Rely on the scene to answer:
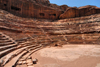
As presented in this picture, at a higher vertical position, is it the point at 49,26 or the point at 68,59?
the point at 49,26

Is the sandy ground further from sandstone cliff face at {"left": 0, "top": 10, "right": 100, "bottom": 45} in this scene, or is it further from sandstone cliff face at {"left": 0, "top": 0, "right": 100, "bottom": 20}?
sandstone cliff face at {"left": 0, "top": 0, "right": 100, "bottom": 20}

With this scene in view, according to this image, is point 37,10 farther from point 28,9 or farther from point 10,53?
point 10,53

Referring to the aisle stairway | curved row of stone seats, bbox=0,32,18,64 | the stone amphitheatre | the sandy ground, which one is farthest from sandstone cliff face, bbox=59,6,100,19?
curved row of stone seats, bbox=0,32,18,64

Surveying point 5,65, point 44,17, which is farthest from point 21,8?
point 5,65

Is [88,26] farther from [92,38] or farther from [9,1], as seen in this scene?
[9,1]

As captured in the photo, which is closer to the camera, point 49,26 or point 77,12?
point 49,26

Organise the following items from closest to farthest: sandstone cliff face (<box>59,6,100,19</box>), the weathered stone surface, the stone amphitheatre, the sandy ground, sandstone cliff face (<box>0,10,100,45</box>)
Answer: the sandy ground < the stone amphitheatre < sandstone cliff face (<box>0,10,100,45</box>) < sandstone cliff face (<box>59,6,100,19</box>) < the weathered stone surface

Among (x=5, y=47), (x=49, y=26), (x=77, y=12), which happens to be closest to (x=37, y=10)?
(x=49, y=26)

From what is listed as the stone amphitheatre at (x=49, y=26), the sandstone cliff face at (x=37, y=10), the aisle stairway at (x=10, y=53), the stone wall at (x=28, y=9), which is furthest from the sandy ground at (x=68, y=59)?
the sandstone cliff face at (x=37, y=10)

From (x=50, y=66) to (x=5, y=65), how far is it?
6.93 feet

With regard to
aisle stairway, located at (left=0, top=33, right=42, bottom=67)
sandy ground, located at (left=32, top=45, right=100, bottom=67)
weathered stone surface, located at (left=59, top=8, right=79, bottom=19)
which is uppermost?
weathered stone surface, located at (left=59, top=8, right=79, bottom=19)

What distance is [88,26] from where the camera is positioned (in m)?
15.1

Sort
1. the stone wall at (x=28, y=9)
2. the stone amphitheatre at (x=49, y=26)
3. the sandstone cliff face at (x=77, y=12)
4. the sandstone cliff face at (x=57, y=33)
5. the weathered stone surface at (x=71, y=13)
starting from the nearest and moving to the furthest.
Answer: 1. the stone amphitheatre at (x=49, y=26)
2. the sandstone cliff face at (x=57, y=33)
3. the stone wall at (x=28, y=9)
4. the sandstone cliff face at (x=77, y=12)
5. the weathered stone surface at (x=71, y=13)

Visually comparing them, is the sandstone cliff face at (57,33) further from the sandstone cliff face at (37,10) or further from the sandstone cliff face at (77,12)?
the sandstone cliff face at (77,12)
